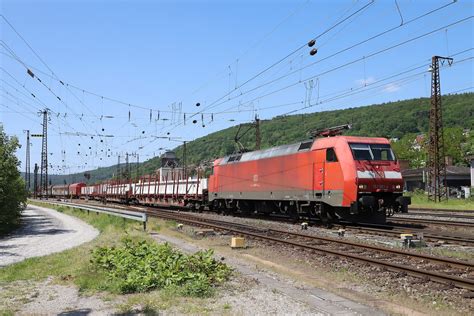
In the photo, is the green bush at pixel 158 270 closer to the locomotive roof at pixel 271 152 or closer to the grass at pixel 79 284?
the grass at pixel 79 284

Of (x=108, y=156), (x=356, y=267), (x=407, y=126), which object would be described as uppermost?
(x=407, y=126)

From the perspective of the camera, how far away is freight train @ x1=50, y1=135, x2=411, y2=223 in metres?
18.7

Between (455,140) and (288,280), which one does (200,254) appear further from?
(455,140)

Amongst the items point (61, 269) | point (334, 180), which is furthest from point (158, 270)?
point (334, 180)

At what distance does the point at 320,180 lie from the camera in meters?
20.1

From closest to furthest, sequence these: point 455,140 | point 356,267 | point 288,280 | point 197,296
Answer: point 197,296, point 288,280, point 356,267, point 455,140

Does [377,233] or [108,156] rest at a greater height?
[108,156]

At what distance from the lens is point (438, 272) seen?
32.2 feet

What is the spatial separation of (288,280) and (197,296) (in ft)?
7.76

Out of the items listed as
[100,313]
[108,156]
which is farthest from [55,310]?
A: [108,156]

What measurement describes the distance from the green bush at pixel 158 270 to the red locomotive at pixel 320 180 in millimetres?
9799

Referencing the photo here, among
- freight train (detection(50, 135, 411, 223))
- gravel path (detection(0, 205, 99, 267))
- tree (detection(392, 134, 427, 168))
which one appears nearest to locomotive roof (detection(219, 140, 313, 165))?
freight train (detection(50, 135, 411, 223))

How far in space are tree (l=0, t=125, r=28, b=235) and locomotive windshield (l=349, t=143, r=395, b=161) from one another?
14909mm

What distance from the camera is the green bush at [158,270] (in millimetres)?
8148
